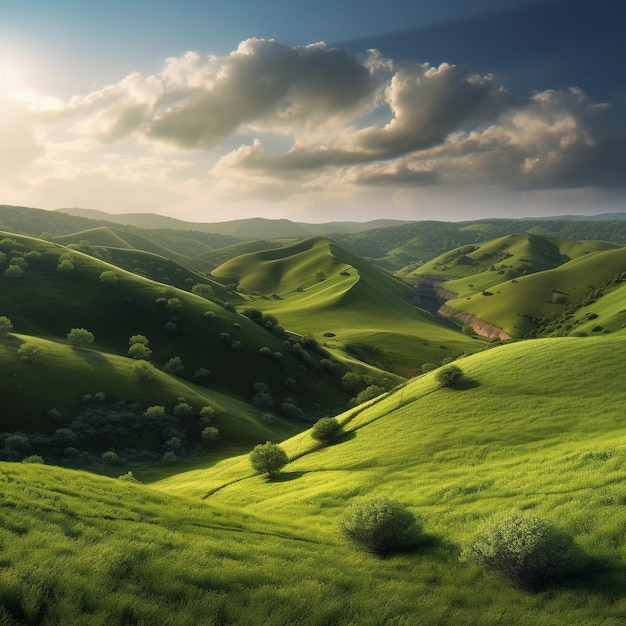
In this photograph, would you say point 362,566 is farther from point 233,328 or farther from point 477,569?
point 233,328

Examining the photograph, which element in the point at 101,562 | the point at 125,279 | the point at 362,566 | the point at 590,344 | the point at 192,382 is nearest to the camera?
the point at 101,562

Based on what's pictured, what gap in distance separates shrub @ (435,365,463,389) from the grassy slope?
3.25 ft

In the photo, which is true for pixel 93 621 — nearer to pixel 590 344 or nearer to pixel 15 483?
pixel 15 483

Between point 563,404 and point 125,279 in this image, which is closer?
point 563,404

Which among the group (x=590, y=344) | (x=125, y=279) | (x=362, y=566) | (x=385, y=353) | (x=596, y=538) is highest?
(x=125, y=279)

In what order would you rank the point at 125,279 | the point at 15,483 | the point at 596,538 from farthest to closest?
the point at 125,279, the point at 15,483, the point at 596,538

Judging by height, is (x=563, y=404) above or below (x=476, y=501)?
above

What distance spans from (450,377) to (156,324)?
92.2 metres

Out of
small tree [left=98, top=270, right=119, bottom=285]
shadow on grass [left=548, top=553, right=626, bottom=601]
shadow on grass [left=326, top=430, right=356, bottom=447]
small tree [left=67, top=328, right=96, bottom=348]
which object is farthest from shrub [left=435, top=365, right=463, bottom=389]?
small tree [left=98, top=270, right=119, bottom=285]

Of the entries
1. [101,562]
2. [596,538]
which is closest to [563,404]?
[596,538]

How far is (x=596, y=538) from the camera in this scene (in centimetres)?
1551

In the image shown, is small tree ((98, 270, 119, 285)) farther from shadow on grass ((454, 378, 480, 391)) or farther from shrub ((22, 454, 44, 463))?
shadow on grass ((454, 378, 480, 391))

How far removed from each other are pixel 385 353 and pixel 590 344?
11083 cm

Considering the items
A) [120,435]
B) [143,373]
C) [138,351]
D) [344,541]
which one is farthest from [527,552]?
[138,351]
